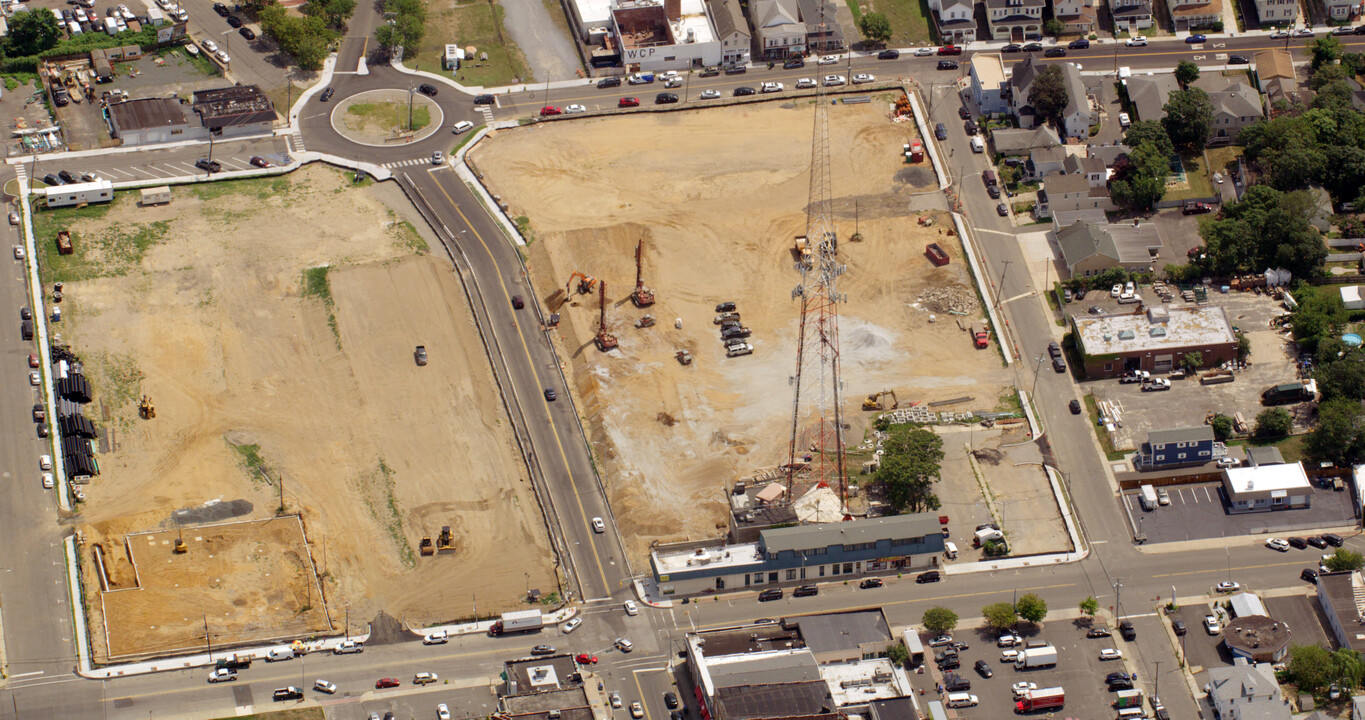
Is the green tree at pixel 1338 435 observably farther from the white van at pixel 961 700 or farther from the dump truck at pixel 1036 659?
the white van at pixel 961 700

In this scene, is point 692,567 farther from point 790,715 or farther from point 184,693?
point 184,693

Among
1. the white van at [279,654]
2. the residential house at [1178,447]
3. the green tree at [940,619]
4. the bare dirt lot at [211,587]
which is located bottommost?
the green tree at [940,619]

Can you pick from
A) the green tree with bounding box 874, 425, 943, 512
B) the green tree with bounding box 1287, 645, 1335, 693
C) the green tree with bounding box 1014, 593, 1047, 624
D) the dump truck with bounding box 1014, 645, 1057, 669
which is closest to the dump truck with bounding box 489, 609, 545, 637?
the green tree with bounding box 874, 425, 943, 512

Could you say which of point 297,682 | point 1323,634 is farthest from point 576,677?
point 1323,634

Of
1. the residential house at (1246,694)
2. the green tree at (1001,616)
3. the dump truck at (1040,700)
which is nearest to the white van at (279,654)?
the green tree at (1001,616)

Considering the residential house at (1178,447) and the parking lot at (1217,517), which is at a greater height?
the residential house at (1178,447)
